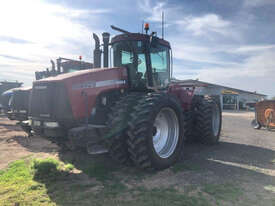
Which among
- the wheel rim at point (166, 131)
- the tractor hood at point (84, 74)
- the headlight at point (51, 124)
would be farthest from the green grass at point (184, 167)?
the headlight at point (51, 124)

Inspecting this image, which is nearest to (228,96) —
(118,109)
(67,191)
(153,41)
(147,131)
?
(153,41)

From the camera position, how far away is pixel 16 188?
3387mm

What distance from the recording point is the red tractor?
3693 millimetres

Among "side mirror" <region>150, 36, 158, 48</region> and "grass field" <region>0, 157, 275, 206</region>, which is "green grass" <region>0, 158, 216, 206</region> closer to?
"grass field" <region>0, 157, 275, 206</region>

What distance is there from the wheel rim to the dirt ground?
17.6 inches

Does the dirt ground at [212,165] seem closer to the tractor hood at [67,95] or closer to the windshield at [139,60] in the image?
the tractor hood at [67,95]

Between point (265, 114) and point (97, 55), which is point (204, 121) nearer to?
point (97, 55)

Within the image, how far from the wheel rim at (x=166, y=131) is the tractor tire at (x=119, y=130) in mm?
881

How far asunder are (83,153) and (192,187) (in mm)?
2963

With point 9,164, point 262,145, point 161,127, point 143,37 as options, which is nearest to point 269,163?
point 262,145

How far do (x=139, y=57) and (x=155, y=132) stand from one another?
1841mm

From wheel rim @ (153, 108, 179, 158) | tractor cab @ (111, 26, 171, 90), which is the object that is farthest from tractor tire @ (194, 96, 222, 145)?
wheel rim @ (153, 108, 179, 158)

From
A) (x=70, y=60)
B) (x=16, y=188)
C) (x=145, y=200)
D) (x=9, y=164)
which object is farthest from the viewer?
(x=70, y=60)

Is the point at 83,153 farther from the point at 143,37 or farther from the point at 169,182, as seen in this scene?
the point at 143,37
